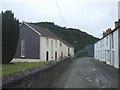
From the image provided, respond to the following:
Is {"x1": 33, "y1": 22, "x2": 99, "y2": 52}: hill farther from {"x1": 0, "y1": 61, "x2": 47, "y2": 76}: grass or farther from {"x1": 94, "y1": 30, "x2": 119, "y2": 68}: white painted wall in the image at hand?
{"x1": 0, "y1": 61, "x2": 47, "y2": 76}: grass

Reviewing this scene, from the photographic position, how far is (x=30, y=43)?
45.6 m

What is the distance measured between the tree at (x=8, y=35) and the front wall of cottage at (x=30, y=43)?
15083 millimetres

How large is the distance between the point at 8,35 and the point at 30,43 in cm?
1656

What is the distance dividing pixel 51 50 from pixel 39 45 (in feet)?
26.3

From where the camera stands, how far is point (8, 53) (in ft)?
92.9

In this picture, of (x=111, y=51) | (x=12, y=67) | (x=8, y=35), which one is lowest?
(x=12, y=67)

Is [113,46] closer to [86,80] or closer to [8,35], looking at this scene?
[8,35]

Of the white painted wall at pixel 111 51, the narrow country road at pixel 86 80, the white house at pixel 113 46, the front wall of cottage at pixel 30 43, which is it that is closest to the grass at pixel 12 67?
the narrow country road at pixel 86 80

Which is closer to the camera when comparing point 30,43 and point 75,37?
point 30,43

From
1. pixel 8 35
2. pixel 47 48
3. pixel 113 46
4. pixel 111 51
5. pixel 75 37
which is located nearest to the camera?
pixel 8 35

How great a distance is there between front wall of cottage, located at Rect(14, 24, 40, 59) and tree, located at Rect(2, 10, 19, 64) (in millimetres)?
15083

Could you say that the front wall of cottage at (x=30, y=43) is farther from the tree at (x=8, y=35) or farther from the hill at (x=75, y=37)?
the hill at (x=75, y=37)

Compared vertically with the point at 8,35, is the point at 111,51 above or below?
below

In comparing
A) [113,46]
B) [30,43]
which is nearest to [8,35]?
[113,46]
